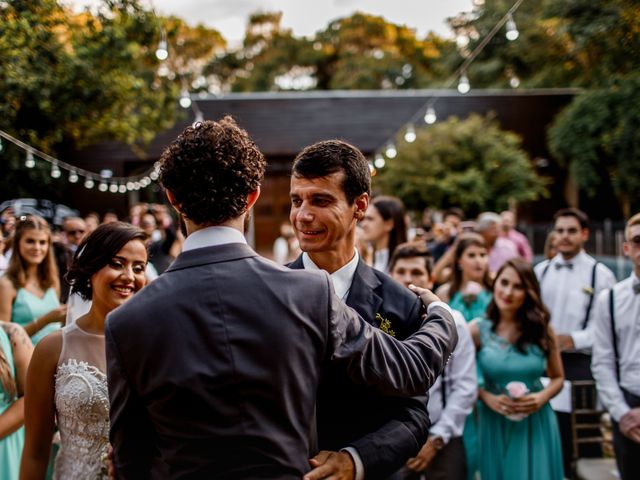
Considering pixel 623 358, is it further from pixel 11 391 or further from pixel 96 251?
pixel 11 391

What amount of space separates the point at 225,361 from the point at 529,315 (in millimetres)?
2971

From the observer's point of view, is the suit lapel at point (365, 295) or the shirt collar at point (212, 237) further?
the suit lapel at point (365, 295)

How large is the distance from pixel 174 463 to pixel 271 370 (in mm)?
333

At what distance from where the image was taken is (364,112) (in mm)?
22438

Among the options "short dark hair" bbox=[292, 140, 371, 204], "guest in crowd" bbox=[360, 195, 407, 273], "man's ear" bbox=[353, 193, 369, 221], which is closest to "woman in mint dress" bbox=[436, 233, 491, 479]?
"guest in crowd" bbox=[360, 195, 407, 273]

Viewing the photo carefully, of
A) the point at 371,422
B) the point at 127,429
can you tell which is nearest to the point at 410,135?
the point at 371,422

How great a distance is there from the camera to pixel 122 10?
26.2 ft

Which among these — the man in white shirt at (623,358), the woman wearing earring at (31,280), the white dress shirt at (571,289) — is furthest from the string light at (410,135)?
the man in white shirt at (623,358)

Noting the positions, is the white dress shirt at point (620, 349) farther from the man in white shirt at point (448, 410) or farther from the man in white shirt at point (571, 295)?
the man in white shirt at point (571, 295)

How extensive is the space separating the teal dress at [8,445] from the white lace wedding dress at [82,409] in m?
0.58

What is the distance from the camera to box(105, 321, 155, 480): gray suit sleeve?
1.57m

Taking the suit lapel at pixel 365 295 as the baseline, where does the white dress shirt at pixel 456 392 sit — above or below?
below

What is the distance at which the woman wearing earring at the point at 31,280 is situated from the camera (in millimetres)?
4668

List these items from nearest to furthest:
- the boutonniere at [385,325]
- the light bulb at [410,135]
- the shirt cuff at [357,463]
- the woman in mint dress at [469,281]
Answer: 1. the shirt cuff at [357,463]
2. the boutonniere at [385,325]
3. the woman in mint dress at [469,281]
4. the light bulb at [410,135]
